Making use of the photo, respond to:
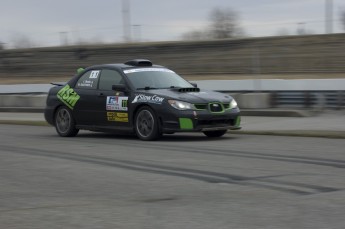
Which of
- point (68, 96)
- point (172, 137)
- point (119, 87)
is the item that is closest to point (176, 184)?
point (119, 87)

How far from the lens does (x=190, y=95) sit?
11188 millimetres

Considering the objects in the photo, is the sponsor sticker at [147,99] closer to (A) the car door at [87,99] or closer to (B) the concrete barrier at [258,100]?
(A) the car door at [87,99]

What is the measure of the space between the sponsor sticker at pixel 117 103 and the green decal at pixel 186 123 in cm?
134

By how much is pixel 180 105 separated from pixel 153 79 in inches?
49.5

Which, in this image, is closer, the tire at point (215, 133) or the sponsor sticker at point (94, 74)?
the tire at point (215, 133)

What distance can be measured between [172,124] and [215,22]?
174 ft

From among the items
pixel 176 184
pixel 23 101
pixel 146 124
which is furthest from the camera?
pixel 23 101

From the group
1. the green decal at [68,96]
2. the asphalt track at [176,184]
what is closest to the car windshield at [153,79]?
the asphalt track at [176,184]

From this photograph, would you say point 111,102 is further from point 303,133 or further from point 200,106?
point 303,133

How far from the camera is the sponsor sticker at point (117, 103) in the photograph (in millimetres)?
11620

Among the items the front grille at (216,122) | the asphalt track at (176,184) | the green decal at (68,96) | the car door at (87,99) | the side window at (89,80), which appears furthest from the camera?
the green decal at (68,96)

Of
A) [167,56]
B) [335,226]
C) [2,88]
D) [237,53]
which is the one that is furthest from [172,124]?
[167,56]

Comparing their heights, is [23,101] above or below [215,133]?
above

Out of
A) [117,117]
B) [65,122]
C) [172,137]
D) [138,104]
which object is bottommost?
[172,137]
